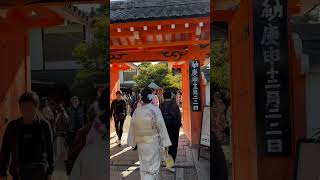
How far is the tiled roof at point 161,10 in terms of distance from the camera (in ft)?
21.7

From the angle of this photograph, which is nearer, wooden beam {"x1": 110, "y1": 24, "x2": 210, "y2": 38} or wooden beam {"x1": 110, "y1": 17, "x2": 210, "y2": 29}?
wooden beam {"x1": 110, "y1": 17, "x2": 210, "y2": 29}

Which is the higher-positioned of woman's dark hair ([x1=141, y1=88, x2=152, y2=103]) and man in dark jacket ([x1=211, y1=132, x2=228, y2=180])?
woman's dark hair ([x1=141, y1=88, x2=152, y2=103])

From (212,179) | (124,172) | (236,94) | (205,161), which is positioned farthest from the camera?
(205,161)

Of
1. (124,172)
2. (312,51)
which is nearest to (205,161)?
(124,172)

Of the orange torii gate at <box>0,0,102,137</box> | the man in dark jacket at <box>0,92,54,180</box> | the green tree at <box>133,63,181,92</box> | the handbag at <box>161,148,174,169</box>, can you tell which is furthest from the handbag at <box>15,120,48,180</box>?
the green tree at <box>133,63,181,92</box>

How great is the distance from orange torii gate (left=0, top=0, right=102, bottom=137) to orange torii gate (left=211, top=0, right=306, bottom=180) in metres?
1.20

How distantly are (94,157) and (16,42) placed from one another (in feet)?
4.11

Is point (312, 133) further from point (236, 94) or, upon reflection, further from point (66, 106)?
point (66, 106)

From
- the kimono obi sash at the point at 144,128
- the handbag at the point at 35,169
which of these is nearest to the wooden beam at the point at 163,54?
the kimono obi sash at the point at 144,128

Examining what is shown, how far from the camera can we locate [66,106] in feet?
11.8

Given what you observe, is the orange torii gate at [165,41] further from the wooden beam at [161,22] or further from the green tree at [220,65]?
the green tree at [220,65]

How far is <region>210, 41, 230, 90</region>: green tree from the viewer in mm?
3619

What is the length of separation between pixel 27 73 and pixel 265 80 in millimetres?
2079

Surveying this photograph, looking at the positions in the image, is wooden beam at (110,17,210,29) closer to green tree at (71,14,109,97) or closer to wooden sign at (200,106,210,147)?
wooden sign at (200,106,210,147)
